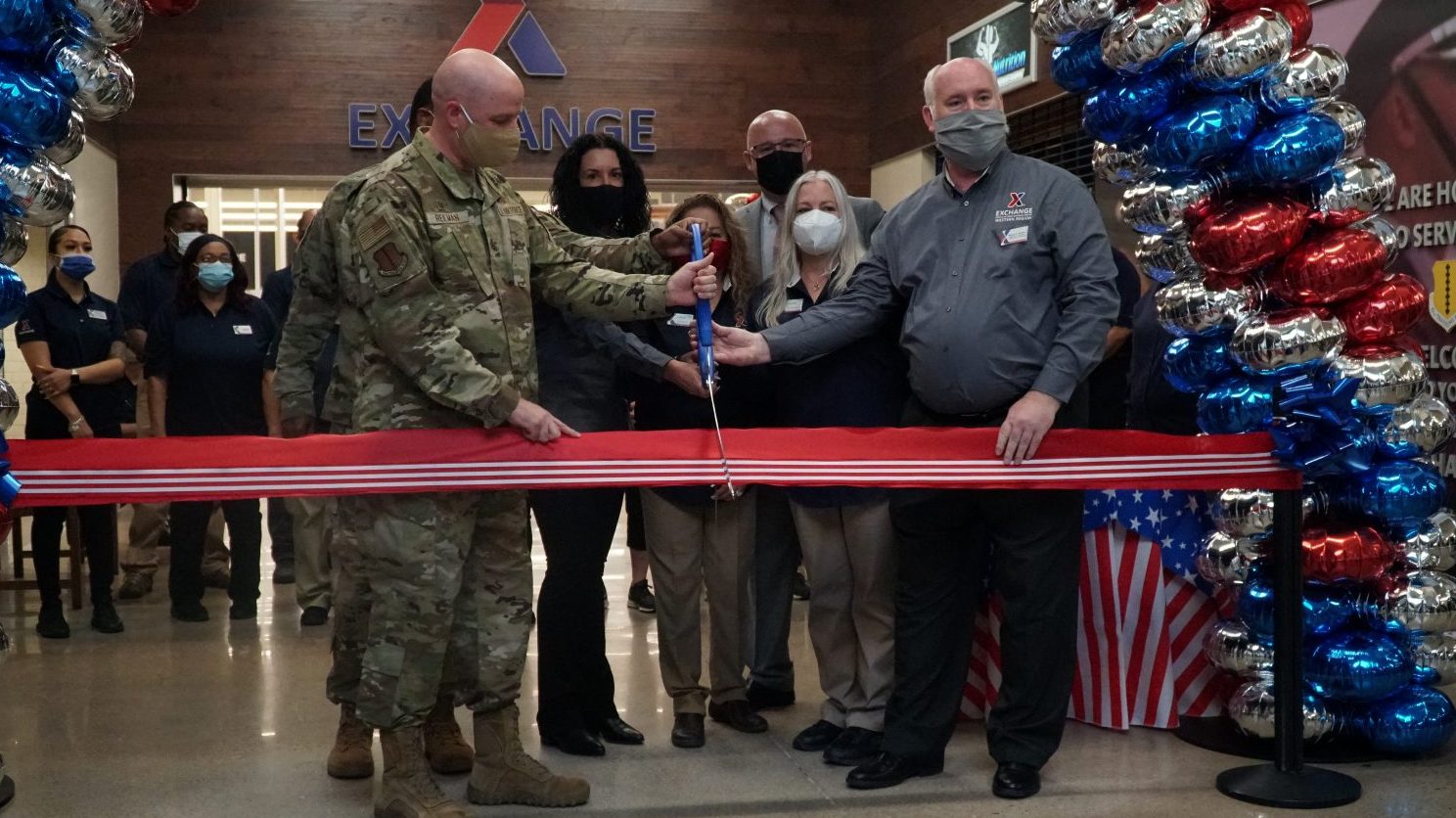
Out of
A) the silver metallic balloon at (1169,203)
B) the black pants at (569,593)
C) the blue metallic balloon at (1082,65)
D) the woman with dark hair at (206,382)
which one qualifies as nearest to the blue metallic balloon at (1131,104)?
the blue metallic balloon at (1082,65)

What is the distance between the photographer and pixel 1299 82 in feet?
11.5

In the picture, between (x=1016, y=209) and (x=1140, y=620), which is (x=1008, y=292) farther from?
(x=1140, y=620)

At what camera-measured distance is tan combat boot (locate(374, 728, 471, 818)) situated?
312 centimetres

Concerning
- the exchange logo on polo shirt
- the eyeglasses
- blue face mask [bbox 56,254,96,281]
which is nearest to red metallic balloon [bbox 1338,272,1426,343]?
the exchange logo on polo shirt

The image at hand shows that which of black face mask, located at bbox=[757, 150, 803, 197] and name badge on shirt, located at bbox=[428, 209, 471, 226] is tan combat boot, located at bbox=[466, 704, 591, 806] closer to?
name badge on shirt, located at bbox=[428, 209, 471, 226]

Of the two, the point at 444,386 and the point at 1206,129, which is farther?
the point at 1206,129

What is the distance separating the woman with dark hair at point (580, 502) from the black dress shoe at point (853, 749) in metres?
0.56

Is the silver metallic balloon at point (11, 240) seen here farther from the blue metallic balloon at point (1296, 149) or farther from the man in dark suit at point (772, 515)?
the blue metallic balloon at point (1296, 149)

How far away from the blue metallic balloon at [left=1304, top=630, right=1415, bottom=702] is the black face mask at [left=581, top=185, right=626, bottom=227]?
2.16 meters

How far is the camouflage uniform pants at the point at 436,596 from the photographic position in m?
3.07

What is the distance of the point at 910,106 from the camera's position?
431 inches

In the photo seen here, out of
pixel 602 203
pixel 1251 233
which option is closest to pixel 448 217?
pixel 602 203

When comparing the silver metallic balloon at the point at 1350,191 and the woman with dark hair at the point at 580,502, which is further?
the woman with dark hair at the point at 580,502

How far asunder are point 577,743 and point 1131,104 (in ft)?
7.19
